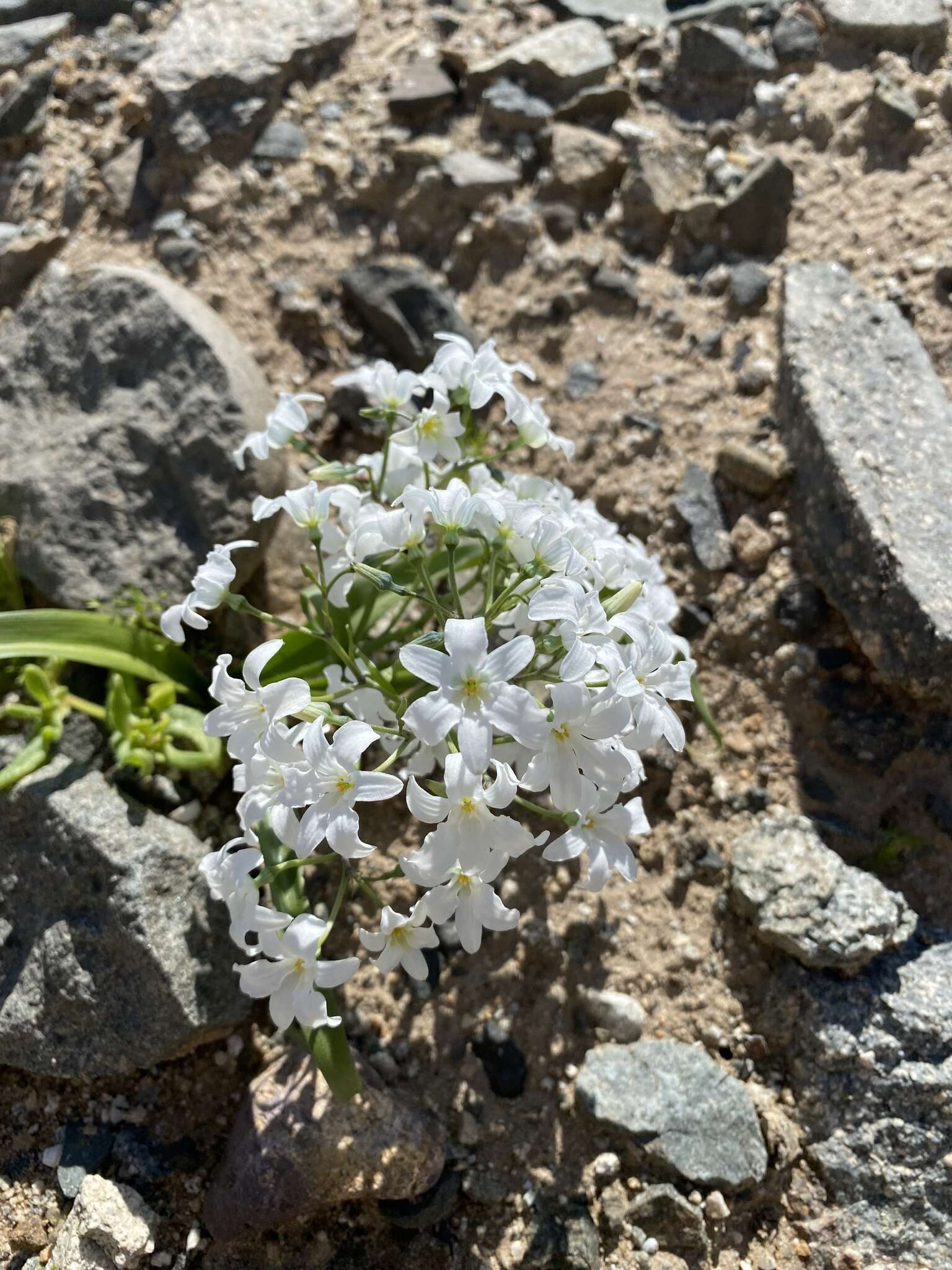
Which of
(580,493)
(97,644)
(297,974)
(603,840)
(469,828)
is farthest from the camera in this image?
(580,493)

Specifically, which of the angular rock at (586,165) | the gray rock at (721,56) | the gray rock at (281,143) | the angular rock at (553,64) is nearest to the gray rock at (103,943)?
the gray rock at (281,143)

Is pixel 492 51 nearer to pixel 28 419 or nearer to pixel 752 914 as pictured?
pixel 28 419

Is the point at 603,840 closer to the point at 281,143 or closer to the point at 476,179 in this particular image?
the point at 476,179

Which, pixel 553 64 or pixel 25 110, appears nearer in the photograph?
pixel 553 64

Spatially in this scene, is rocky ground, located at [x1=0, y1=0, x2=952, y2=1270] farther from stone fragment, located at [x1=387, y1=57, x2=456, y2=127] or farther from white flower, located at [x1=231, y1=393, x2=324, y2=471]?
white flower, located at [x1=231, y1=393, x2=324, y2=471]

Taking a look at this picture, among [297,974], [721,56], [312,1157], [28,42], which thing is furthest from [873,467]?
[28,42]

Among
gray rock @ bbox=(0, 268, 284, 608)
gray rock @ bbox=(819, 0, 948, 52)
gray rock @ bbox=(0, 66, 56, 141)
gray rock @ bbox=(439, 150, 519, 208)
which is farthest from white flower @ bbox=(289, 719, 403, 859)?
gray rock @ bbox=(0, 66, 56, 141)

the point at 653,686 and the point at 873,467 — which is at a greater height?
the point at 653,686
